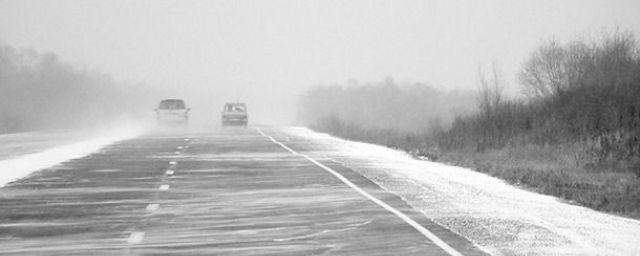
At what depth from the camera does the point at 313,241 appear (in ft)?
40.0

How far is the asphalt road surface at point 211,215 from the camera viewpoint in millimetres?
11812

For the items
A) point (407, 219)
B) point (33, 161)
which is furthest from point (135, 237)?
point (33, 161)

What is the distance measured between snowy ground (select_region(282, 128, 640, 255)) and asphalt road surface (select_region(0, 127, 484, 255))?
420 millimetres

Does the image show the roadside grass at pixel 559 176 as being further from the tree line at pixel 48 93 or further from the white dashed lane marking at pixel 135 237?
the tree line at pixel 48 93

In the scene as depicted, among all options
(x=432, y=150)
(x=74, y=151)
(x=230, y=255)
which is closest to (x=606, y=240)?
(x=230, y=255)

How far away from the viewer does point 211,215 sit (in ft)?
49.3

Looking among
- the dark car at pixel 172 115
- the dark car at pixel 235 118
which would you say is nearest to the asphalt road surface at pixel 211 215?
the dark car at pixel 172 115

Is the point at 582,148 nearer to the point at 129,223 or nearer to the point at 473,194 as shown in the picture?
the point at 473,194

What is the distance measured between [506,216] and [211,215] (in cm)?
415

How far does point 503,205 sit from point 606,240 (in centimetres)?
445

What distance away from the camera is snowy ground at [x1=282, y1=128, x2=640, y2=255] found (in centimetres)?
1218

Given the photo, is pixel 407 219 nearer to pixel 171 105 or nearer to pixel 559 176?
pixel 559 176

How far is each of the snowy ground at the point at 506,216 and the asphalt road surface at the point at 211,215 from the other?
420 millimetres

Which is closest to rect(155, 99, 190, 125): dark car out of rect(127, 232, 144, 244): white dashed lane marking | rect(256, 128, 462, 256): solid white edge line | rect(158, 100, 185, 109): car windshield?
rect(158, 100, 185, 109): car windshield
